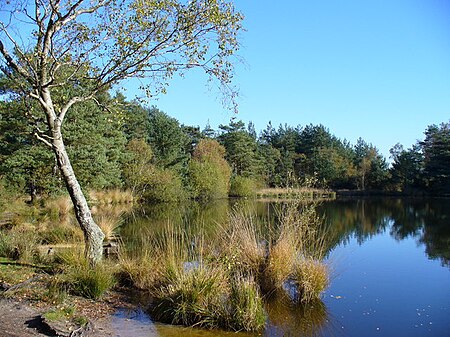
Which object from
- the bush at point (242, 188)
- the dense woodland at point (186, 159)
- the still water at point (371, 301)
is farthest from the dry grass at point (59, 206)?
the bush at point (242, 188)

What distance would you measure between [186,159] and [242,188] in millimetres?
7319

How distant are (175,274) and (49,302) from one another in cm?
179

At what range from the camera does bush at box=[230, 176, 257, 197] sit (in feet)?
156

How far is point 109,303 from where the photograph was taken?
20.6ft

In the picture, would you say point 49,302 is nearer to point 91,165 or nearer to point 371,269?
point 371,269

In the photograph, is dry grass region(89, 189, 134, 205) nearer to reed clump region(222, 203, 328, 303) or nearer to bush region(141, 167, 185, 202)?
bush region(141, 167, 185, 202)

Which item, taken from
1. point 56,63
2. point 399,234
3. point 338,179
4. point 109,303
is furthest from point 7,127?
point 338,179

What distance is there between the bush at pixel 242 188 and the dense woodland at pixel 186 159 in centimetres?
12

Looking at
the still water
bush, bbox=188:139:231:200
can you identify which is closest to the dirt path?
the still water

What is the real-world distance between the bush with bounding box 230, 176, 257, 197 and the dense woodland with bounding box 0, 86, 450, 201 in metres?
0.12

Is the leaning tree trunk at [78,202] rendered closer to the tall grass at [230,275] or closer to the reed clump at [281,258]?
the tall grass at [230,275]

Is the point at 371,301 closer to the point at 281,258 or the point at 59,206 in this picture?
the point at 281,258

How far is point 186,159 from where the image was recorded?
4525 cm

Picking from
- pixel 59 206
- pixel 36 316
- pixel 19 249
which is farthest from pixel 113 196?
pixel 36 316
